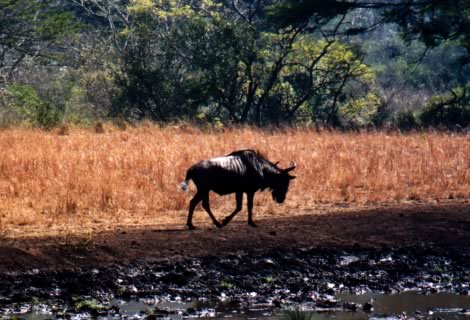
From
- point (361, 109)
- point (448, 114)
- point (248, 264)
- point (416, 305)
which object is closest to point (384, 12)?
point (248, 264)

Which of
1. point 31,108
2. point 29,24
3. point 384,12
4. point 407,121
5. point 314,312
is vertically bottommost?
point 314,312

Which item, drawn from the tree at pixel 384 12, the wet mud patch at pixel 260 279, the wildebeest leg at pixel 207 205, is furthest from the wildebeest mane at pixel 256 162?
the tree at pixel 384 12

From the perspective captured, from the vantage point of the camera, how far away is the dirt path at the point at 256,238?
10.6 m

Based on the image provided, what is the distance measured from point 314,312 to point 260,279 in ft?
4.14

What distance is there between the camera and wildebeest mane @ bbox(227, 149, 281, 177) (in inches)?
462

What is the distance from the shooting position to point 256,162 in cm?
1183

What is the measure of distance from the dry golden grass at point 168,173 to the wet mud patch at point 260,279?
1.97 metres

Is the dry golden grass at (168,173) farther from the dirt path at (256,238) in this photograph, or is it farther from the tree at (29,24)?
the tree at (29,24)

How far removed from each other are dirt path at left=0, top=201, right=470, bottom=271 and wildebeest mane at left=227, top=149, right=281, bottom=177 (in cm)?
69

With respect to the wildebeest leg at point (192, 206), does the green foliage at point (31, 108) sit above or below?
above

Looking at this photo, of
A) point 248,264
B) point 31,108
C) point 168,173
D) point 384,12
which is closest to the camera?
point 248,264

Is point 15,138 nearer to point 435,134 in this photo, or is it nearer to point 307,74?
point 435,134

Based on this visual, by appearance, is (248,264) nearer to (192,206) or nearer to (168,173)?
(192,206)

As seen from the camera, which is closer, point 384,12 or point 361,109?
point 384,12
